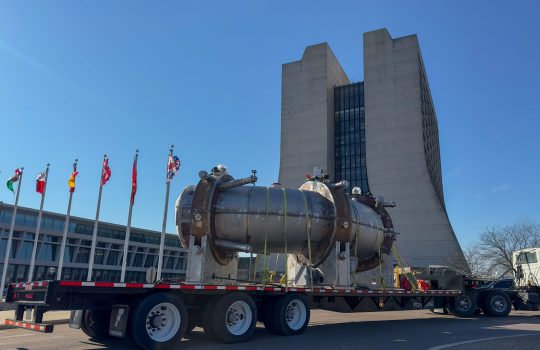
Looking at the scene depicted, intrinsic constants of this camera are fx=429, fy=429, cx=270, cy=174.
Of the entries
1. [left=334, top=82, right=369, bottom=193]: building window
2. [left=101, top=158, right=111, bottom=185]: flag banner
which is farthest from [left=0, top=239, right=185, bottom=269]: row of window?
[left=101, top=158, right=111, bottom=185]: flag banner

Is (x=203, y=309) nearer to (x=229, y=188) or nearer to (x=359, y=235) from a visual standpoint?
(x=229, y=188)

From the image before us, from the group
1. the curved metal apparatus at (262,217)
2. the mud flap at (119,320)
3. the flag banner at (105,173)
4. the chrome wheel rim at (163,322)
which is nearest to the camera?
the mud flap at (119,320)

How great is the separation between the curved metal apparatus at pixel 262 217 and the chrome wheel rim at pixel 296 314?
2.09 metres

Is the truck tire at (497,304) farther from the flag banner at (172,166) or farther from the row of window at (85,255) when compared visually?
the row of window at (85,255)

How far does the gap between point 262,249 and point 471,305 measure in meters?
10.8

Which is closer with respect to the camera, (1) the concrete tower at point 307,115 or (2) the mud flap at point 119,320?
(2) the mud flap at point 119,320

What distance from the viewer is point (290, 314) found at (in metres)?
12.0

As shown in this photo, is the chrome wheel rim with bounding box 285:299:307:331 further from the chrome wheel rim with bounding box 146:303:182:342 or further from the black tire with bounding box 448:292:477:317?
the black tire with bounding box 448:292:477:317

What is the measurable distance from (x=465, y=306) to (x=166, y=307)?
14849 millimetres

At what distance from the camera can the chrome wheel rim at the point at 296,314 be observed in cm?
1192

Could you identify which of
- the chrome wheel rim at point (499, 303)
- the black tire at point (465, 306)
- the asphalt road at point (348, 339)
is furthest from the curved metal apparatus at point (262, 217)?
the chrome wheel rim at point (499, 303)

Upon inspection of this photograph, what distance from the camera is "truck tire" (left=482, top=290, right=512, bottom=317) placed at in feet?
63.7

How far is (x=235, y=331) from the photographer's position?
10.5 meters

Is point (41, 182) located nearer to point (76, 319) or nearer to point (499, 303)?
point (76, 319)
